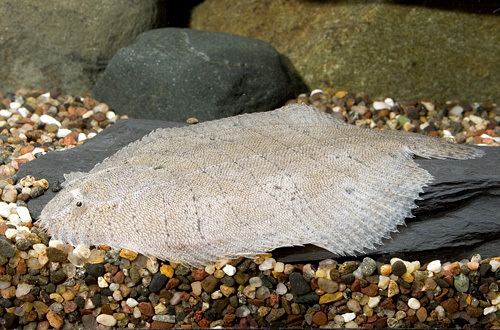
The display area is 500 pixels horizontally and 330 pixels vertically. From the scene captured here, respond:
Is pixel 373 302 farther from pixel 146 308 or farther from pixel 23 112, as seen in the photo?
pixel 23 112

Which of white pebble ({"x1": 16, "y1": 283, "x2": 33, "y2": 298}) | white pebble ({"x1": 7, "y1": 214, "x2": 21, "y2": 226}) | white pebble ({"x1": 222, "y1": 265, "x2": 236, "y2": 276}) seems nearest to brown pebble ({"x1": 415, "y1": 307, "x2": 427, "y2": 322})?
white pebble ({"x1": 222, "y1": 265, "x2": 236, "y2": 276})

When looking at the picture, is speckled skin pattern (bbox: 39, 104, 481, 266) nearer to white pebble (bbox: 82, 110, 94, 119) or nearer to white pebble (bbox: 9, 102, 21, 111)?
white pebble (bbox: 82, 110, 94, 119)

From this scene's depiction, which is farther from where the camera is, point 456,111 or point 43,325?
point 456,111

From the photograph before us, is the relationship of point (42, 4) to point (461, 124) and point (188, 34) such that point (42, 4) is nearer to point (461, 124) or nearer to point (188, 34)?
Result: point (188, 34)

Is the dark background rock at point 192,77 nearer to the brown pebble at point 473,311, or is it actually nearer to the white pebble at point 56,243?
the white pebble at point 56,243

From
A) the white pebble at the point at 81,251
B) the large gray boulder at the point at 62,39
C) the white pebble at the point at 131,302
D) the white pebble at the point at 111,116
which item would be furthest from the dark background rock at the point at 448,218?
the large gray boulder at the point at 62,39

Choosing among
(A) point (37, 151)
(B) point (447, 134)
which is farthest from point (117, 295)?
(B) point (447, 134)
